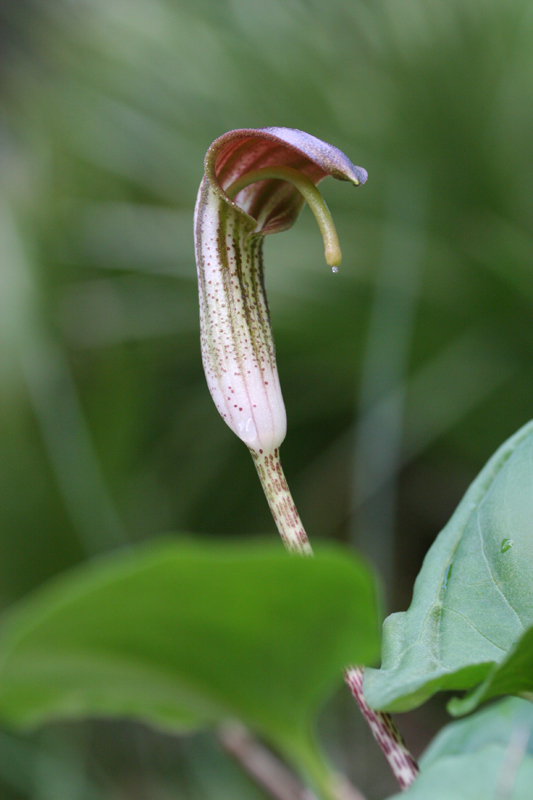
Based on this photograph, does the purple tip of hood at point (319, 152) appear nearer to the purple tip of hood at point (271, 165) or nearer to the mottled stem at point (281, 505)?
the purple tip of hood at point (271, 165)

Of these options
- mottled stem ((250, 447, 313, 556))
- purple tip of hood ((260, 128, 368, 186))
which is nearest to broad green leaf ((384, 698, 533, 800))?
mottled stem ((250, 447, 313, 556))

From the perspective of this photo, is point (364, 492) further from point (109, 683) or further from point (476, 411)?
point (109, 683)

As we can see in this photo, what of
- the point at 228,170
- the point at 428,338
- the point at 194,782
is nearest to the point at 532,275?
the point at 428,338

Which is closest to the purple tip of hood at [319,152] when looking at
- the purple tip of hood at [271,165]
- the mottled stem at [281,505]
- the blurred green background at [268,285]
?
the purple tip of hood at [271,165]

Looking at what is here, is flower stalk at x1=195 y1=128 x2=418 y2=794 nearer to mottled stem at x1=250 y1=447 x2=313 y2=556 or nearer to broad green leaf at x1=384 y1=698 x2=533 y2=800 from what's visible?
mottled stem at x1=250 y1=447 x2=313 y2=556

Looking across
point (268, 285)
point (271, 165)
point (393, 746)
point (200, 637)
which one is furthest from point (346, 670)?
point (268, 285)

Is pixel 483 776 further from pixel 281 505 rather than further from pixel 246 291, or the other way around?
pixel 246 291
